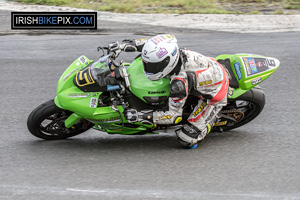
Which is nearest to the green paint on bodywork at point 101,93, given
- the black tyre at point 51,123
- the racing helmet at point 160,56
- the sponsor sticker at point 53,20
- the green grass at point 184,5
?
the black tyre at point 51,123

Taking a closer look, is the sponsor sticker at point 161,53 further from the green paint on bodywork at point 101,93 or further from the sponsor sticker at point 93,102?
the sponsor sticker at point 93,102

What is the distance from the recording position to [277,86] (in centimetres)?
775

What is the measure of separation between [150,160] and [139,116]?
20.7 inches

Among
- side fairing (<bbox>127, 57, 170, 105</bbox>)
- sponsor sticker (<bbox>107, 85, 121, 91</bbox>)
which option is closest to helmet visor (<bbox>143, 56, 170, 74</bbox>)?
side fairing (<bbox>127, 57, 170, 105</bbox>)

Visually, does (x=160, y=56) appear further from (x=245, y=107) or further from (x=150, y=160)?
(x=245, y=107)

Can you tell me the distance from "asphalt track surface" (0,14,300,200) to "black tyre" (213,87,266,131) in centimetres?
18

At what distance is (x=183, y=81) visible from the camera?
515 centimetres

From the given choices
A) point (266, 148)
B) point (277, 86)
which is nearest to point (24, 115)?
point (266, 148)

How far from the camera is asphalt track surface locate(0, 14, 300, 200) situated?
4.94 metres

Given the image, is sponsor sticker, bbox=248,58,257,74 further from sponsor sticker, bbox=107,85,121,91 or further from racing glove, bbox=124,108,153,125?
sponsor sticker, bbox=107,85,121,91

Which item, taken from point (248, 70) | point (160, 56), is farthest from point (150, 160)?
point (248, 70)

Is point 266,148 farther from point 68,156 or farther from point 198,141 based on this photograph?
point 68,156

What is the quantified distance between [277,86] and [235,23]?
3.58m

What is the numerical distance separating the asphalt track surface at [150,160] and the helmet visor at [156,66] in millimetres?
1076
